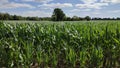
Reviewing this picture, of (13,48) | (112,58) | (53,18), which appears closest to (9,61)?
(13,48)

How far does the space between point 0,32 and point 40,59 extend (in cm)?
276

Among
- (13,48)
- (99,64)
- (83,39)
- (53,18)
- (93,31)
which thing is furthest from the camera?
(53,18)

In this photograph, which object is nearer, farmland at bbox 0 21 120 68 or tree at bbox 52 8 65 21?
farmland at bbox 0 21 120 68

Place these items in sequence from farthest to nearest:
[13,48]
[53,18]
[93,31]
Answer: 1. [53,18]
2. [93,31]
3. [13,48]

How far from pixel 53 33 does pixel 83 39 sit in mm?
979

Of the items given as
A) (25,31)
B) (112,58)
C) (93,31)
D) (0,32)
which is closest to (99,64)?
(112,58)

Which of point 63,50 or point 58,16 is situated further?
point 58,16

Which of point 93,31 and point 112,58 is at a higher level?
point 93,31

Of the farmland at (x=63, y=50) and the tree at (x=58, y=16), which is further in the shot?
the tree at (x=58, y=16)

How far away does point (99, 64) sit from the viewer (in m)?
4.52

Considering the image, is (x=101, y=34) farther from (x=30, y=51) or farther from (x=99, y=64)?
(x=30, y=51)

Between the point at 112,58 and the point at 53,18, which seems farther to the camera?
the point at 53,18

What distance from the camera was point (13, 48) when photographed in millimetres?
4891

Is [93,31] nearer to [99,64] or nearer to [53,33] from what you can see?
[53,33]
